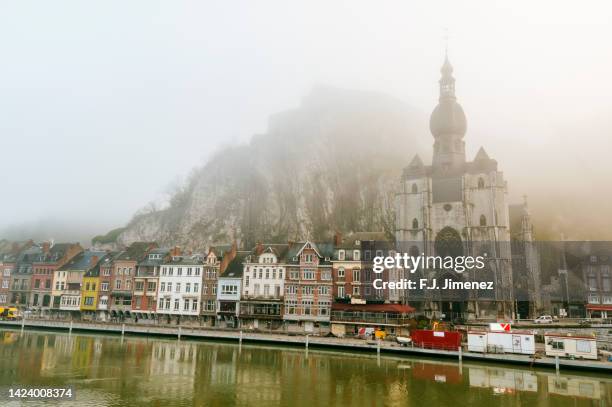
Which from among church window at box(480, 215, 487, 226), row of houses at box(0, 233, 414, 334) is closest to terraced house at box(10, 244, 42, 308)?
row of houses at box(0, 233, 414, 334)

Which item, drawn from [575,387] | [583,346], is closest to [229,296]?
[583,346]

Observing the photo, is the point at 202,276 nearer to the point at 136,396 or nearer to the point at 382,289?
the point at 382,289

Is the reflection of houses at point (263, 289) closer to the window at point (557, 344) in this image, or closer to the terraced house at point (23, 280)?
the window at point (557, 344)

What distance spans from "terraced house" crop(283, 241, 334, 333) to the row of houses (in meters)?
0.10

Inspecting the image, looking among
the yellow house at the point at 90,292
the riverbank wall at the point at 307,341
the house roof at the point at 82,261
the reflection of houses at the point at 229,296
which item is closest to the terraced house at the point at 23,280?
the house roof at the point at 82,261

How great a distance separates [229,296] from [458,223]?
2949 cm

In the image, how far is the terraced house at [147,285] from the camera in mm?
56000

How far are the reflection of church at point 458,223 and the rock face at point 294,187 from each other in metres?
27.8

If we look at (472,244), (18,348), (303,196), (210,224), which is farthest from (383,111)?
(18,348)

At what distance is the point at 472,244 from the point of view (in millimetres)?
56500

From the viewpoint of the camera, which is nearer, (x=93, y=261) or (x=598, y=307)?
(x=93, y=261)

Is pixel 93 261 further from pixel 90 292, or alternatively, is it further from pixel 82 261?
pixel 90 292

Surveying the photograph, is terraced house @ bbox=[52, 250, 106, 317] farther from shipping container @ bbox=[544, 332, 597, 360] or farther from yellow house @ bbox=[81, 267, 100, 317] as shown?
shipping container @ bbox=[544, 332, 597, 360]

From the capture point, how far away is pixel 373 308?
151ft
